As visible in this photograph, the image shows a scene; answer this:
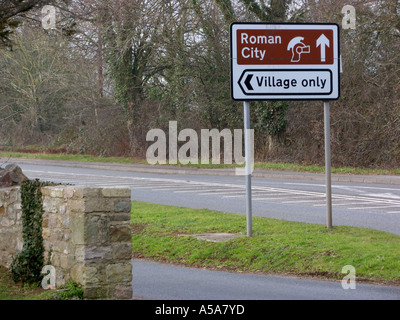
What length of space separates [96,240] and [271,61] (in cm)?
523

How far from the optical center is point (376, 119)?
2600 cm

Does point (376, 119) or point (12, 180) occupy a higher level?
point (376, 119)

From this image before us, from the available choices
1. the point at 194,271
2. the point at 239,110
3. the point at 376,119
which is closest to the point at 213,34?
the point at 239,110

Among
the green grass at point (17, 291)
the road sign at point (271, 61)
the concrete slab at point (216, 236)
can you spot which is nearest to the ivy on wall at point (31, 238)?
the green grass at point (17, 291)

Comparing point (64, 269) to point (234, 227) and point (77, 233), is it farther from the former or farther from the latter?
point (234, 227)

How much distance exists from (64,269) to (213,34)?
24571mm

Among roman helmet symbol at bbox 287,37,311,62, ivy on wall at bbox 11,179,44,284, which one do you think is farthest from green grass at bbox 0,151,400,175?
ivy on wall at bbox 11,179,44,284

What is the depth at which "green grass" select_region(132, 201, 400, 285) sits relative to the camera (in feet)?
29.0

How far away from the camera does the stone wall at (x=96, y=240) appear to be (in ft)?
22.8

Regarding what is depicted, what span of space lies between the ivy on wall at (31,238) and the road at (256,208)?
1309mm
